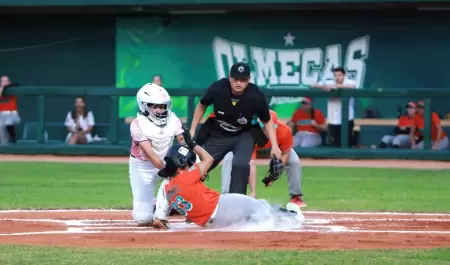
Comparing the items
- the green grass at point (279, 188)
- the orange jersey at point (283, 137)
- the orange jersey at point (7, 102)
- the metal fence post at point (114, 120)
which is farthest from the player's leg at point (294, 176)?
the orange jersey at point (7, 102)

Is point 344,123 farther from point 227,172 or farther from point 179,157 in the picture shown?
point 179,157

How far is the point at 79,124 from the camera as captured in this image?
19609 millimetres

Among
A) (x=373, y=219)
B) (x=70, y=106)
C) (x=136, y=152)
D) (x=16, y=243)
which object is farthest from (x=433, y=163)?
(x=16, y=243)

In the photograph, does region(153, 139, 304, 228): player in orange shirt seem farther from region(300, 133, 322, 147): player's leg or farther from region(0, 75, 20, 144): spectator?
region(0, 75, 20, 144): spectator

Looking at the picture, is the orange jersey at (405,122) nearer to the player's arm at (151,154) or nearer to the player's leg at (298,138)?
the player's leg at (298,138)

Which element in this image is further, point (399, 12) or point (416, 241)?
point (399, 12)

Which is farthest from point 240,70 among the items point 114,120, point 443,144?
point 114,120

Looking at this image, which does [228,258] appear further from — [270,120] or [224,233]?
[270,120]

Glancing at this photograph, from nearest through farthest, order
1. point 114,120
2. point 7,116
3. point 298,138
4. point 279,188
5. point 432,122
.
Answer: point 279,188
point 432,122
point 298,138
point 114,120
point 7,116

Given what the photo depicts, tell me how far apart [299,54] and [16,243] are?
45.3 ft

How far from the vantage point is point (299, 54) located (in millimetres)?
21516

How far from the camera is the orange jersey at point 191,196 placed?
28.8 feet

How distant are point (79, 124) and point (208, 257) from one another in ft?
41.2

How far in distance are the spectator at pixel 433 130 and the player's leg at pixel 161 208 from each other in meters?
9.88
